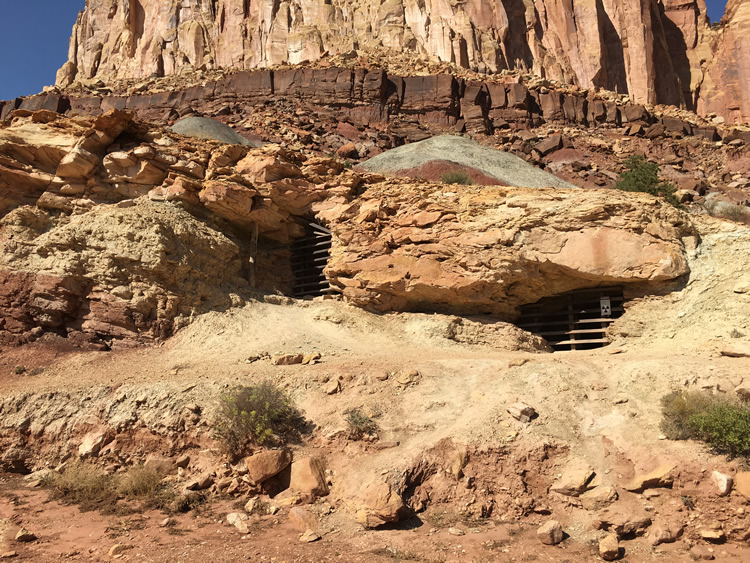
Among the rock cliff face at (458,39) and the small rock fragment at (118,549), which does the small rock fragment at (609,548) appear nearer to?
the small rock fragment at (118,549)

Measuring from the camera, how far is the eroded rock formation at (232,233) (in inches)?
416

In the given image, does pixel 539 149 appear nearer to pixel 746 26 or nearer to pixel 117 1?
pixel 746 26

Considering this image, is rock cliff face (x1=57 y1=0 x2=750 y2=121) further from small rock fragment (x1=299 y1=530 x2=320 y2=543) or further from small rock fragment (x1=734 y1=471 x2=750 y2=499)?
small rock fragment (x1=734 y1=471 x2=750 y2=499)

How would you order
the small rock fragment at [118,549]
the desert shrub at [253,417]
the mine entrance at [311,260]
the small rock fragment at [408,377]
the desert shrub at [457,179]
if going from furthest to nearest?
the desert shrub at [457,179], the mine entrance at [311,260], the small rock fragment at [408,377], the desert shrub at [253,417], the small rock fragment at [118,549]

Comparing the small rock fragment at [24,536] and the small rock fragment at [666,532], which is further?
the small rock fragment at [24,536]

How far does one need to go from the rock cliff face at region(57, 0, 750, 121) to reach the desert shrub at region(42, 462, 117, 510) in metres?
45.7

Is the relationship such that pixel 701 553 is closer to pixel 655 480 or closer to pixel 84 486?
pixel 655 480

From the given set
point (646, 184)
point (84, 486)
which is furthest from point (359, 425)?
point (646, 184)

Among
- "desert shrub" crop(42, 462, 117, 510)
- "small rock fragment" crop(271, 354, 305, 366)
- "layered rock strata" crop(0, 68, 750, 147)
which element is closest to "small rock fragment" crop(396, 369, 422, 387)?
"small rock fragment" crop(271, 354, 305, 366)

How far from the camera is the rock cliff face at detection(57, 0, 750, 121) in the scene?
49.0 meters

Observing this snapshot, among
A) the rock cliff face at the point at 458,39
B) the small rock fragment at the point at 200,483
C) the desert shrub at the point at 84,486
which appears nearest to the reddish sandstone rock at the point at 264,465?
the small rock fragment at the point at 200,483

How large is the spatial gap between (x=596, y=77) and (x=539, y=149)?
2451 centimetres

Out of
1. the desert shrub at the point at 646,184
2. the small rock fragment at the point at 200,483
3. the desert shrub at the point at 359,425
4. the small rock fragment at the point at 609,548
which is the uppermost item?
the desert shrub at the point at 646,184

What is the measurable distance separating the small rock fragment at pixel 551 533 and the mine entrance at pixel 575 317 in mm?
6658
